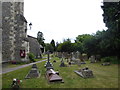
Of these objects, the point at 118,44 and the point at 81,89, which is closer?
the point at 81,89

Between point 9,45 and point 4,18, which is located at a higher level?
point 4,18

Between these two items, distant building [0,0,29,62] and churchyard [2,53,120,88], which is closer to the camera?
churchyard [2,53,120,88]

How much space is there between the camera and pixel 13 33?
80.1ft

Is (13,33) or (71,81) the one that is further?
(13,33)

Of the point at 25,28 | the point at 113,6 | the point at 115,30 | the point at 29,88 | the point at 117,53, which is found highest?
the point at 113,6

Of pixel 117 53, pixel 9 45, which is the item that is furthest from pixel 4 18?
pixel 117 53

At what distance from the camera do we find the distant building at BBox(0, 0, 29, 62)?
75.5 feet

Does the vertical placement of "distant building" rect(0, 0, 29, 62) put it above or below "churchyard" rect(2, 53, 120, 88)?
above

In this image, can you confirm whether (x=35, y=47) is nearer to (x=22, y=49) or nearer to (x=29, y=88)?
(x=22, y=49)

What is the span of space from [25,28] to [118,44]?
19161 millimetres

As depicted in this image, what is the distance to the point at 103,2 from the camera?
22.7 meters

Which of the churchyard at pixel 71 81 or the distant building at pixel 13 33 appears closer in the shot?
the churchyard at pixel 71 81

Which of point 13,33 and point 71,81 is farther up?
point 13,33

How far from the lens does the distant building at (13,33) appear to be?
23016mm
